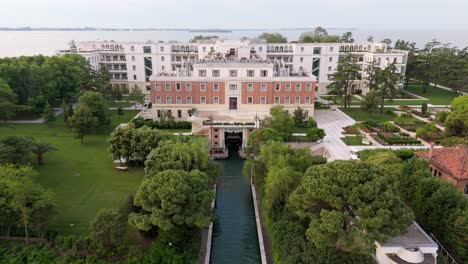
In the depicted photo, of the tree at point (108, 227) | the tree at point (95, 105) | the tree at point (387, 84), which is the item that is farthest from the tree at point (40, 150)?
the tree at point (387, 84)

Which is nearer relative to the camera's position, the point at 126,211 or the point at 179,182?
the point at 179,182

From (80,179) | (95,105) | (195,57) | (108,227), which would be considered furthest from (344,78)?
(108,227)

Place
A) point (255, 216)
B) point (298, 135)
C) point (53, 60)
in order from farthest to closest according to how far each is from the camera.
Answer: point (53, 60), point (298, 135), point (255, 216)

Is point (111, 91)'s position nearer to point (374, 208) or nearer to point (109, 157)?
point (109, 157)

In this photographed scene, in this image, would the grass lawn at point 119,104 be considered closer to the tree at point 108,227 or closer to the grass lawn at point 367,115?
the grass lawn at point 367,115

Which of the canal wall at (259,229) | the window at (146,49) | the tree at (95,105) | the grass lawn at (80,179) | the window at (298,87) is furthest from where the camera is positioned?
the window at (146,49)

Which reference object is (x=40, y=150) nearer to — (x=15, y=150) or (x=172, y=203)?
(x=15, y=150)

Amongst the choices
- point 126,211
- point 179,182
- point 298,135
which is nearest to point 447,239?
point 179,182
